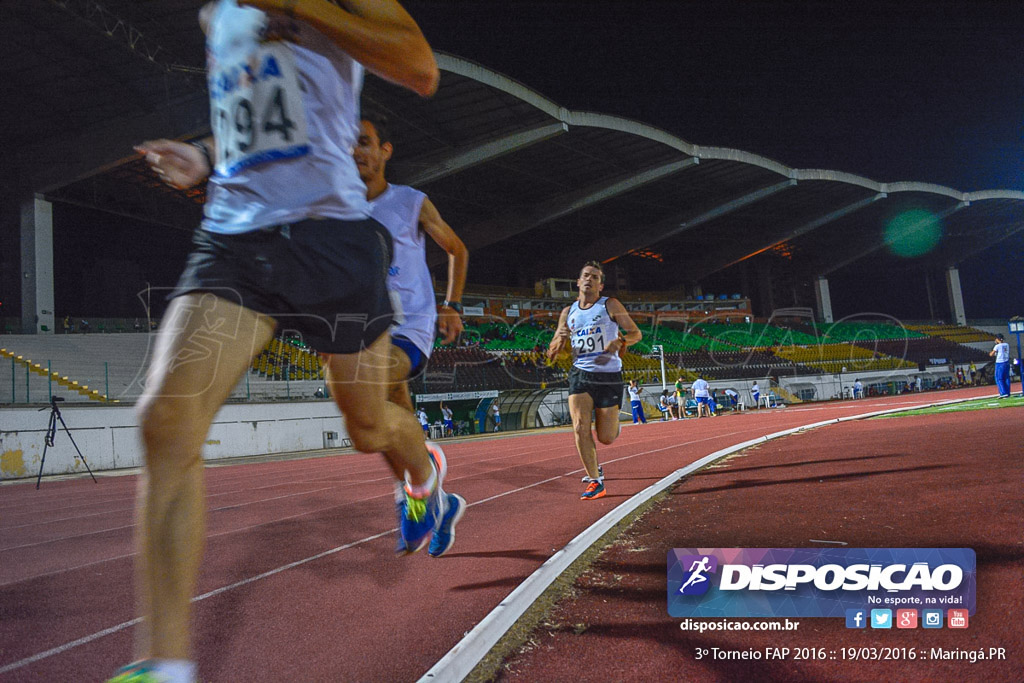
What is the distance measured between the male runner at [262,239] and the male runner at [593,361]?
3.79m

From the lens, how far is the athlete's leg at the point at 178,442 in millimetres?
1322

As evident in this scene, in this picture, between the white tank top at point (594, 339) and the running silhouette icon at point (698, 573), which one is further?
the white tank top at point (594, 339)

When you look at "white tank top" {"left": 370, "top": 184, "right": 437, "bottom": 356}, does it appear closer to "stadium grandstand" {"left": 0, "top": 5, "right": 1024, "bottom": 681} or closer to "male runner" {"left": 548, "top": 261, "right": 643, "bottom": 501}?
"stadium grandstand" {"left": 0, "top": 5, "right": 1024, "bottom": 681}

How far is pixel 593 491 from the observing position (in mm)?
5410

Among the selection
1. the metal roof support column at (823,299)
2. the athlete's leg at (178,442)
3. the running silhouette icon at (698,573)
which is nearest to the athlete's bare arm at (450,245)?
the athlete's leg at (178,442)

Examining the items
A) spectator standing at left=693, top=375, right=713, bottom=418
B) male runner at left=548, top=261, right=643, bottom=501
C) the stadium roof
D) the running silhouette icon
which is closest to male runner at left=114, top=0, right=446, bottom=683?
the running silhouette icon

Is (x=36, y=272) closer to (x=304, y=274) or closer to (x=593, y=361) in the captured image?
(x=593, y=361)

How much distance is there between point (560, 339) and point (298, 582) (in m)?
3.06

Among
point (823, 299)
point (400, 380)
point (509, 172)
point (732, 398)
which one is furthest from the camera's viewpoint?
point (823, 299)

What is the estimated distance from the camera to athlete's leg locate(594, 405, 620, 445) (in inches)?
225


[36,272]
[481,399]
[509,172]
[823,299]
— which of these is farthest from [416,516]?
[823,299]

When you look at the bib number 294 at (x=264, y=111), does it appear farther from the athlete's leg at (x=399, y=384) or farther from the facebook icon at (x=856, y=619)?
the facebook icon at (x=856, y=619)

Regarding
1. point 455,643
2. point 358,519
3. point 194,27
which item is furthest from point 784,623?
point 194,27

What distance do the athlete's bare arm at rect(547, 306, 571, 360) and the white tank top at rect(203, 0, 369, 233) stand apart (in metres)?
3.60
